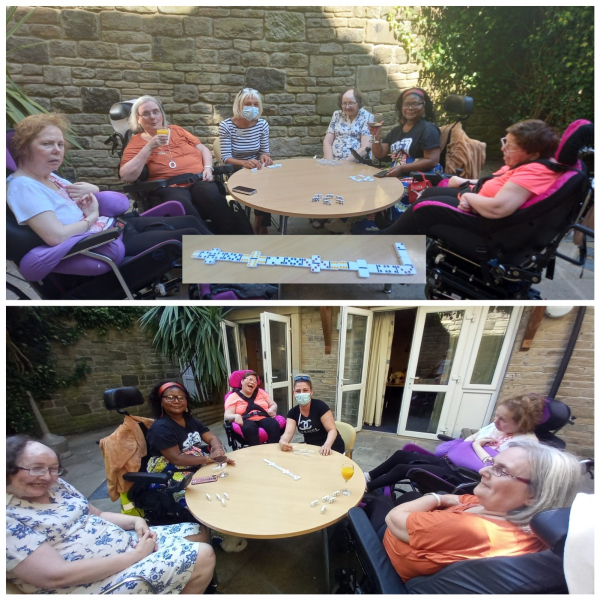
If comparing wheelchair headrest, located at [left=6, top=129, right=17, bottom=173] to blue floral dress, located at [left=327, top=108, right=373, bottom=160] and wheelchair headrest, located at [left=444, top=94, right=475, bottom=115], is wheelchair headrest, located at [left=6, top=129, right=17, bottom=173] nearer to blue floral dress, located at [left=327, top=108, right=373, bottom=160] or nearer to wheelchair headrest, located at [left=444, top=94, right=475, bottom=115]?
blue floral dress, located at [left=327, top=108, right=373, bottom=160]

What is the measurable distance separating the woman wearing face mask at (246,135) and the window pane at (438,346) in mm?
1501

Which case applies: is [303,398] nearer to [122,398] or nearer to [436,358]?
[436,358]

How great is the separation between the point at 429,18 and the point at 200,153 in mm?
1309

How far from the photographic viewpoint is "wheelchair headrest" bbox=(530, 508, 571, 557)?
1.11 meters

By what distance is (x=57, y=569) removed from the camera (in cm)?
120

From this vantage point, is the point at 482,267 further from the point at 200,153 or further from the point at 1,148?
the point at 1,148

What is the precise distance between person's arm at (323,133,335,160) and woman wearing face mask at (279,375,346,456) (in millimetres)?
1556

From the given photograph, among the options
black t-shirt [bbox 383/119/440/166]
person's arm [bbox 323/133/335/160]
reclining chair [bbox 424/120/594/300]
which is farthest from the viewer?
person's arm [bbox 323/133/335/160]

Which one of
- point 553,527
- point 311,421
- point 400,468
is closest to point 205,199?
Result: point 311,421

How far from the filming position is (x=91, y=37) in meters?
1.94

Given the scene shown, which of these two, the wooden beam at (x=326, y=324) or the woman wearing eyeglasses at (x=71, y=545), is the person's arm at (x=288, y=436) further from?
the woman wearing eyeglasses at (x=71, y=545)

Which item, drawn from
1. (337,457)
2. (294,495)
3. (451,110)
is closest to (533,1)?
(451,110)

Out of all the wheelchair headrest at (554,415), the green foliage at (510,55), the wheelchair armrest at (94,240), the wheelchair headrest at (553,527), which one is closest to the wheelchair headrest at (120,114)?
→ the wheelchair armrest at (94,240)

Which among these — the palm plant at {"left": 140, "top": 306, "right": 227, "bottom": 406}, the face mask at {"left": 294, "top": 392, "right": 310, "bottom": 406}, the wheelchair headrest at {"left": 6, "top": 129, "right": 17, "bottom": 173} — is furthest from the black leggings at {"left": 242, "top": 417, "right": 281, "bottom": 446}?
the wheelchair headrest at {"left": 6, "top": 129, "right": 17, "bottom": 173}
